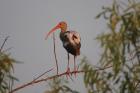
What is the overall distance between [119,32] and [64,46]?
5.75 metres

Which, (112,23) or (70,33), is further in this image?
(70,33)

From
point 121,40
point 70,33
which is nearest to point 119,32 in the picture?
point 121,40

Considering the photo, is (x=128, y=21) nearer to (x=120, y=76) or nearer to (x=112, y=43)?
(x=112, y=43)

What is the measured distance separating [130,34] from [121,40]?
191 millimetres

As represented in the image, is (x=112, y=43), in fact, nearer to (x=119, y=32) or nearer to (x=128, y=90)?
(x=119, y=32)

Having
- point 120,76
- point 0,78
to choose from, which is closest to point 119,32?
point 120,76

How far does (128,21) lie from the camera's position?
6941 millimetres

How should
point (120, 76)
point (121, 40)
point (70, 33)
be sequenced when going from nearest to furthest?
point (121, 40) < point (120, 76) < point (70, 33)

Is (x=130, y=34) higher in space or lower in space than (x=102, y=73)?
higher

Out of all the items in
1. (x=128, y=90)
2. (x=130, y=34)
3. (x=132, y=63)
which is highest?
(x=130, y=34)

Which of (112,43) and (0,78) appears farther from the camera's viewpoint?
(0,78)

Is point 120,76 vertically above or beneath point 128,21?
beneath

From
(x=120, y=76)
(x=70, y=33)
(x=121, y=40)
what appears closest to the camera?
(x=121, y=40)

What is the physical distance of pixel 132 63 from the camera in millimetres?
6855
